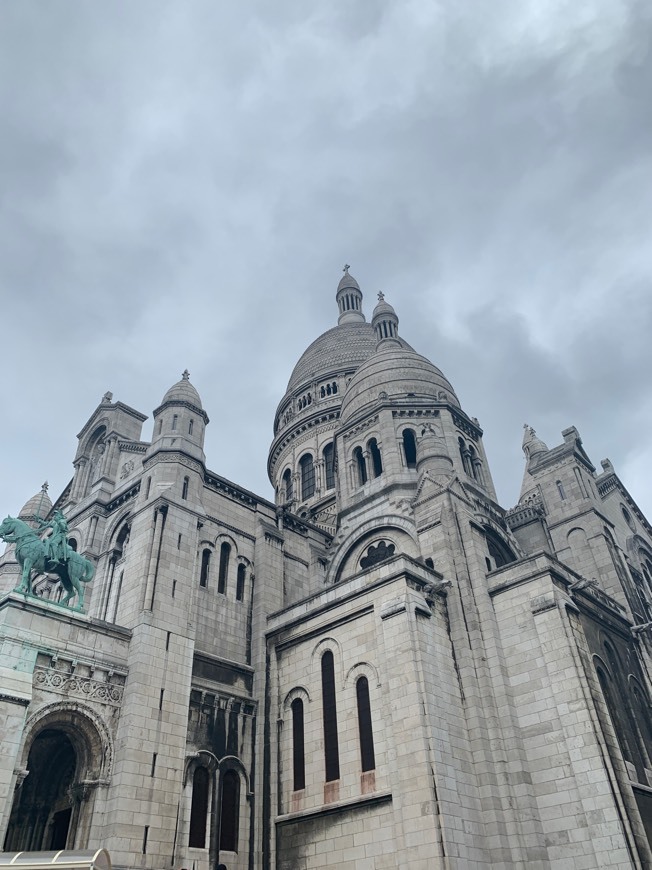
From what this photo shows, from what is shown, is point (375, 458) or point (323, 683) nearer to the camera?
point (323, 683)

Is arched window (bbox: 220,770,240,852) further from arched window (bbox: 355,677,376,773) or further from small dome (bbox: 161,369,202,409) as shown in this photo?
small dome (bbox: 161,369,202,409)

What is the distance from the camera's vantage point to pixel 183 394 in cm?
3394

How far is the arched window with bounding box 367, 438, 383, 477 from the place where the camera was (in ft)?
117

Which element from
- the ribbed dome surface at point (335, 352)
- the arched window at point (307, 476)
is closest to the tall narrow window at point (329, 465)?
the arched window at point (307, 476)

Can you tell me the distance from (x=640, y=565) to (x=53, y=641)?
32378 millimetres

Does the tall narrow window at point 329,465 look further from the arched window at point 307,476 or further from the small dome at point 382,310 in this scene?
the small dome at point 382,310

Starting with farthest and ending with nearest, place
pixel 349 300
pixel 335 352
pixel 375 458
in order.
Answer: pixel 349 300 → pixel 335 352 → pixel 375 458

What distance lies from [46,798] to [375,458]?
2094 cm

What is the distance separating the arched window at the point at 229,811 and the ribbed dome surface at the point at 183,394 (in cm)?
1667

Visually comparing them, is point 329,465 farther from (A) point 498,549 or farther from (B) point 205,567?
(B) point 205,567

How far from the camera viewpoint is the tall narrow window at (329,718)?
2384 centimetres

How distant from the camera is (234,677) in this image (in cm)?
2759

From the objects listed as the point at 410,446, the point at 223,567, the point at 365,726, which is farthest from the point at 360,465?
the point at 365,726

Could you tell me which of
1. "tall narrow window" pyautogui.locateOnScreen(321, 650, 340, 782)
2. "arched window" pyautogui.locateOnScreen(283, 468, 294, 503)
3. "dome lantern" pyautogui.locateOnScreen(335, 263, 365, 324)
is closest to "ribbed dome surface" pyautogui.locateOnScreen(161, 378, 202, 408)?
"tall narrow window" pyautogui.locateOnScreen(321, 650, 340, 782)
